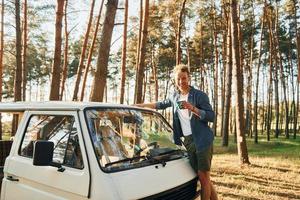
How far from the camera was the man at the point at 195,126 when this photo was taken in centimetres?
518

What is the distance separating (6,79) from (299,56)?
1371 inches

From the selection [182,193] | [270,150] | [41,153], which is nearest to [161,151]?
[182,193]

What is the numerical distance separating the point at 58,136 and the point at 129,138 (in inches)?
34.7

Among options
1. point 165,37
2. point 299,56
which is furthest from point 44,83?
point 299,56

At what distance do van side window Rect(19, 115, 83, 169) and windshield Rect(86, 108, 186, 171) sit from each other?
248 mm

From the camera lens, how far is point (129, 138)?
188 inches

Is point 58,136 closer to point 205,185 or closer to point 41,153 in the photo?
point 41,153

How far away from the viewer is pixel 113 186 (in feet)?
12.1

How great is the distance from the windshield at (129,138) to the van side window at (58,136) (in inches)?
9.7

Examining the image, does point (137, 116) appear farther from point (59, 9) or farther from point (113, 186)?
point (59, 9)

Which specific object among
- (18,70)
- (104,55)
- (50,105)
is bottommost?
(50,105)

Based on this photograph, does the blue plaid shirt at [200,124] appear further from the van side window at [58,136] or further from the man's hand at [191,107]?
the van side window at [58,136]

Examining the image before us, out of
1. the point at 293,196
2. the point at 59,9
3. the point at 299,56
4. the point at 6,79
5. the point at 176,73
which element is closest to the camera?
the point at 176,73

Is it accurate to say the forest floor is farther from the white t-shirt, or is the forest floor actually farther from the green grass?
the green grass
